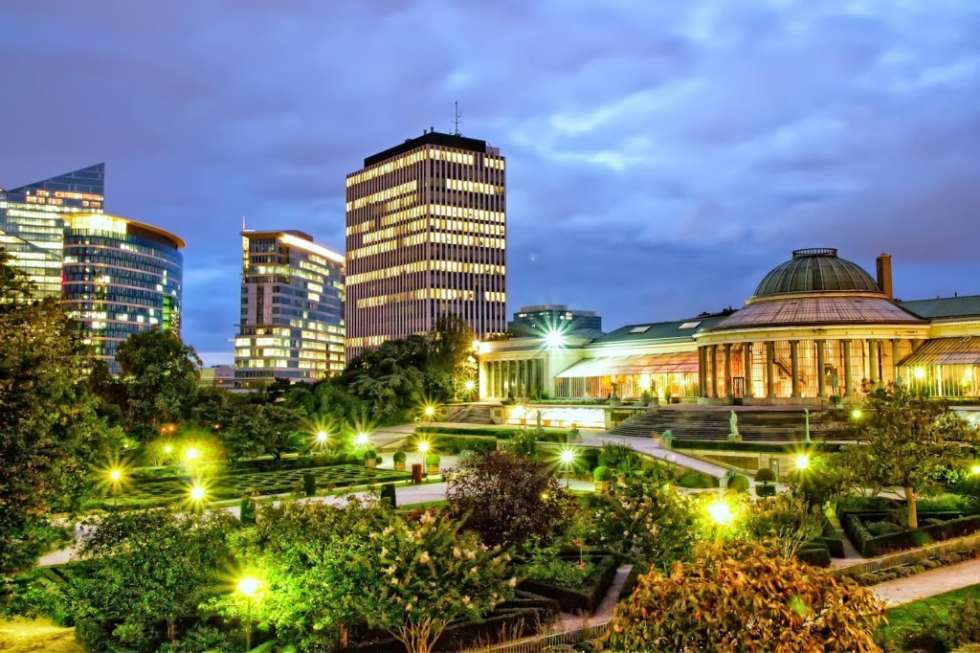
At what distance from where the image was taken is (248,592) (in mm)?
15945

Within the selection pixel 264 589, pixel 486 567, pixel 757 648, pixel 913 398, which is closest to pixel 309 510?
pixel 264 589

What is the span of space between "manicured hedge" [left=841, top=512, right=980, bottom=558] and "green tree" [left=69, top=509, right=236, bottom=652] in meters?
18.9

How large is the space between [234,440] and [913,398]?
37.2 metres

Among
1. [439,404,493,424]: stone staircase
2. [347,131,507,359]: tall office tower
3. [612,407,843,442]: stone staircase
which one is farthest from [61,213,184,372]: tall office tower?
[612,407,843,442]: stone staircase

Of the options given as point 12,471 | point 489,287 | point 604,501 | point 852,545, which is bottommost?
point 852,545

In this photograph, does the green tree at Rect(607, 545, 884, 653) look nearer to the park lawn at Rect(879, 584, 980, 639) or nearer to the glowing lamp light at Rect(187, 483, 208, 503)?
the park lawn at Rect(879, 584, 980, 639)

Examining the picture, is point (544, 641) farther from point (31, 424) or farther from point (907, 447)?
point (907, 447)

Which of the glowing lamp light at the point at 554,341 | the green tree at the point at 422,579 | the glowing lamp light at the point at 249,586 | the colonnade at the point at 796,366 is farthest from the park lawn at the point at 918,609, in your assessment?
the glowing lamp light at the point at 554,341

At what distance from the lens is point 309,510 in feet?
57.0

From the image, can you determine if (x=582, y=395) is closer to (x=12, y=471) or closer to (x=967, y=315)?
(x=967, y=315)

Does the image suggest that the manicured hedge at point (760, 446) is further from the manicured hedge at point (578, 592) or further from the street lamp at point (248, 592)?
the street lamp at point (248, 592)

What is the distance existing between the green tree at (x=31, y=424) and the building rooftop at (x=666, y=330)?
2653 inches

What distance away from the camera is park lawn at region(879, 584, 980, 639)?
691 inches

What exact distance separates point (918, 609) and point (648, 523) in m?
6.67
